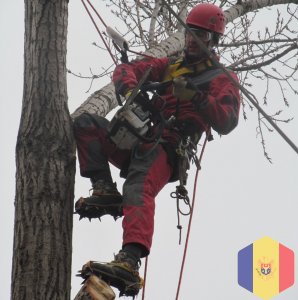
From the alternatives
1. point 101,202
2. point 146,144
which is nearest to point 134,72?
point 146,144

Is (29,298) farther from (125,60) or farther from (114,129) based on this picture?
(125,60)

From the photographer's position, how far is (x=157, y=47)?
5324 millimetres

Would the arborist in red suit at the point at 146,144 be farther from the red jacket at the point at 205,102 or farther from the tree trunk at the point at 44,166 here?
the tree trunk at the point at 44,166

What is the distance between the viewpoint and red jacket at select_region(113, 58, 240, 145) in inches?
148

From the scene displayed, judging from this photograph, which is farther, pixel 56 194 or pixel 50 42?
pixel 50 42

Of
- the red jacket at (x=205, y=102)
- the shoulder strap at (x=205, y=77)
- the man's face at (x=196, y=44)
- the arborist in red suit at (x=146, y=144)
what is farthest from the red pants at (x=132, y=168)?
the man's face at (x=196, y=44)

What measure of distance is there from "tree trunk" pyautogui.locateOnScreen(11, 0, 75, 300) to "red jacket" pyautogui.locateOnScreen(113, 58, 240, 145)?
17.4 inches

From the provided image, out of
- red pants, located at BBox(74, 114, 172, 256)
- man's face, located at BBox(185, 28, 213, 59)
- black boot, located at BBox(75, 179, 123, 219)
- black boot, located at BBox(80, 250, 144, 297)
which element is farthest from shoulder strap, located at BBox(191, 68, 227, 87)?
black boot, located at BBox(80, 250, 144, 297)

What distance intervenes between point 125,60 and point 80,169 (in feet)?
2.31

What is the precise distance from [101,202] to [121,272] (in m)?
0.48

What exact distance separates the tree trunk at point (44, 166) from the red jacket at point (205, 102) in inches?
17.4

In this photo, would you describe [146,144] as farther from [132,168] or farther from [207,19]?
[207,19]

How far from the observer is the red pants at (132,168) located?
340 centimetres

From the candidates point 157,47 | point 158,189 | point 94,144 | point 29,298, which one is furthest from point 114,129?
point 157,47
